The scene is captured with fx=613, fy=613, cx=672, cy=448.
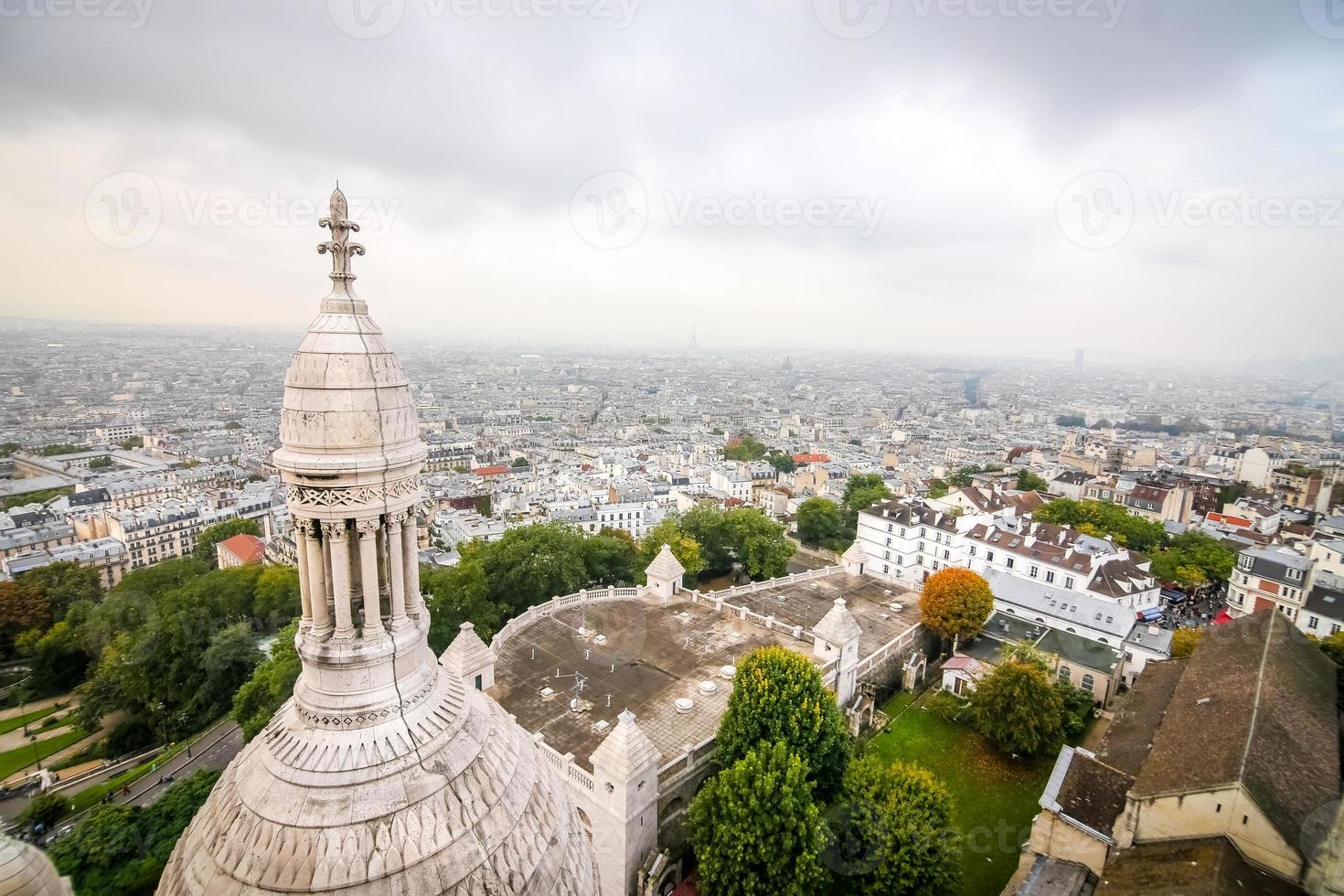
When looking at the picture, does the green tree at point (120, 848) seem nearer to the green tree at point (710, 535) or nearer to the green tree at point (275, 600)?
the green tree at point (275, 600)

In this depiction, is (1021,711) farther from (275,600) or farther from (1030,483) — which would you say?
(1030,483)

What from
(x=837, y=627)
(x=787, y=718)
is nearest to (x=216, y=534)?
(x=837, y=627)

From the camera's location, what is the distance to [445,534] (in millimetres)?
59125

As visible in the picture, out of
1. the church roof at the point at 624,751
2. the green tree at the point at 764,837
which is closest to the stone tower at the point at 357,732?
the church roof at the point at 624,751

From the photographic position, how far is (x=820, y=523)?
5597 cm

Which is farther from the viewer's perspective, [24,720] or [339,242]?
[24,720]

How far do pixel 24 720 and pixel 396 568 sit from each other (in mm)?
43156

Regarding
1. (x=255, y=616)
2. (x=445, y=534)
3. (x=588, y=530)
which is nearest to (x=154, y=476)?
(x=445, y=534)

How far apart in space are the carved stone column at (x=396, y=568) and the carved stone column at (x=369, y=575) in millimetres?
147

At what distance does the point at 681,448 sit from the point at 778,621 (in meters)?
80.3

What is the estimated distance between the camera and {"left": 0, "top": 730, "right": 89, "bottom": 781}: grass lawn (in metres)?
27.9

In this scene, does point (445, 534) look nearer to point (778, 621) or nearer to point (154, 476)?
point (778, 621)

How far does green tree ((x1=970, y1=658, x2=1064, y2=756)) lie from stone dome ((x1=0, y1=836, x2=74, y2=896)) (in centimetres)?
2642

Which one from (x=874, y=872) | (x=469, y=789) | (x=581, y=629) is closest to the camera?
(x=469, y=789)
